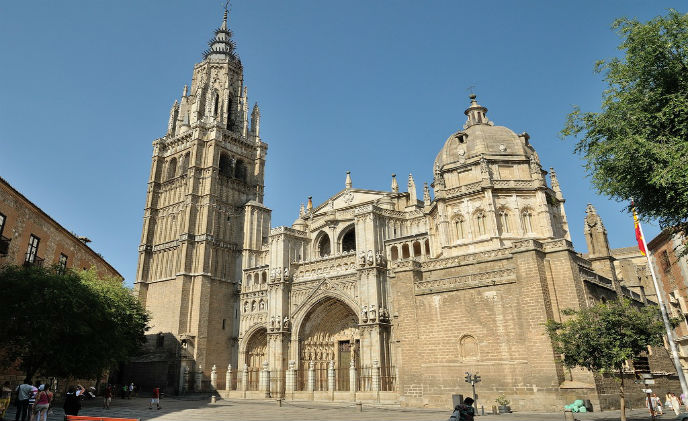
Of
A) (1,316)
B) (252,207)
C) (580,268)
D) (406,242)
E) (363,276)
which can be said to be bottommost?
(1,316)

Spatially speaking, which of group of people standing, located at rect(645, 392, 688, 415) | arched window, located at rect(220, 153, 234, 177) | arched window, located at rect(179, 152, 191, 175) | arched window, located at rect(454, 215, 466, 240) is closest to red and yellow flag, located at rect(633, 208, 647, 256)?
group of people standing, located at rect(645, 392, 688, 415)

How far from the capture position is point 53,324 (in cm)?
1938

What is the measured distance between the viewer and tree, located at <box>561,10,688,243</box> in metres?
12.6

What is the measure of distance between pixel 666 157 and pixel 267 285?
33045mm

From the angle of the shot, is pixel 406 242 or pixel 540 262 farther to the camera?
pixel 406 242

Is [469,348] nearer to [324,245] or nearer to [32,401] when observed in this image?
[32,401]

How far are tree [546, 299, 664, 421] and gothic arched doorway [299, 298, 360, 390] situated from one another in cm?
2106

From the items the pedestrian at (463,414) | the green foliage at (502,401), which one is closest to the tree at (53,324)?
the pedestrian at (463,414)

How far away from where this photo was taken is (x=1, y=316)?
18.7 m

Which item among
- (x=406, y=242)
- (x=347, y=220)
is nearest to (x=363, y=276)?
(x=406, y=242)

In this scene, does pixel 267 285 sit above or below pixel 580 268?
above

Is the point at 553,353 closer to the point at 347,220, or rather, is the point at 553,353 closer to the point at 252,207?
the point at 347,220

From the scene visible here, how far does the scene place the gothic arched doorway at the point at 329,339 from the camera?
36094mm

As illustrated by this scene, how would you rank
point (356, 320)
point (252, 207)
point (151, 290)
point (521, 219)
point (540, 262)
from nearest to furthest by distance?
point (540, 262), point (521, 219), point (356, 320), point (151, 290), point (252, 207)
